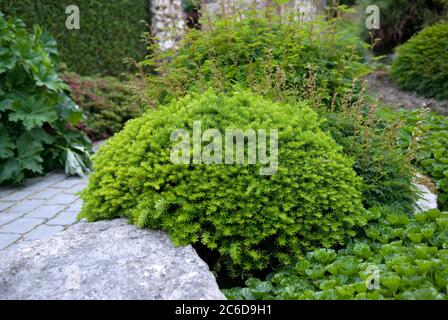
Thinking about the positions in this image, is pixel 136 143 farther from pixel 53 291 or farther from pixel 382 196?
pixel 382 196

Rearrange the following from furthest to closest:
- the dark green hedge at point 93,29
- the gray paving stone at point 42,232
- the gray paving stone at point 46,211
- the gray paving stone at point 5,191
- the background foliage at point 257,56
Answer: the dark green hedge at point 93,29, the gray paving stone at point 5,191, the gray paving stone at point 46,211, the background foliage at point 257,56, the gray paving stone at point 42,232

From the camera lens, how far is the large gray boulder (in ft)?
7.28

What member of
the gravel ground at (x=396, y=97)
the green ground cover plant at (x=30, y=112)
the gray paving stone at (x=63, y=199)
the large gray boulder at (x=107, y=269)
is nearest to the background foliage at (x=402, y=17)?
the gravel ground at (x=396, y=97)

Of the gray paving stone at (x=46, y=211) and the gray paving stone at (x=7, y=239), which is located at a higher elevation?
the gray paving stone at (x=46, y=211)

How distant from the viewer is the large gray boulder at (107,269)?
2.22 metres

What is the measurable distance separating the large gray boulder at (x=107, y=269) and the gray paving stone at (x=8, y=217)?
168 cm

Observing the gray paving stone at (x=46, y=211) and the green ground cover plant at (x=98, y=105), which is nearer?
the gray paving stone at (x=46, y=211)

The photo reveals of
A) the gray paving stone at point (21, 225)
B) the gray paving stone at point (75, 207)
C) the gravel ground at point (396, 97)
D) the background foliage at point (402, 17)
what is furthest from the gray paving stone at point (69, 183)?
the background foliage at point (402, 17)

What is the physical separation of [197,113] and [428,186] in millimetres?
2284

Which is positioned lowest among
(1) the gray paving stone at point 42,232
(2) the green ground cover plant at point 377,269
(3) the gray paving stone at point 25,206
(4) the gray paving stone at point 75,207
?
(1) the gray paving stone at point 42,232

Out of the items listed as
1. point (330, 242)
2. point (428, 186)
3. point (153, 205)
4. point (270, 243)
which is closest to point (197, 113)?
point (153, 205)

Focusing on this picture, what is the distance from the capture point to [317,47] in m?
4.44

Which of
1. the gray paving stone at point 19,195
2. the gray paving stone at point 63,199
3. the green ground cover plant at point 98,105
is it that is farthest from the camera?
the green ground cover plant at point 98,105

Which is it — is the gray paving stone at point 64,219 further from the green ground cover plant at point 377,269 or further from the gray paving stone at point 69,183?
the green ground cover plant at point 377,269
